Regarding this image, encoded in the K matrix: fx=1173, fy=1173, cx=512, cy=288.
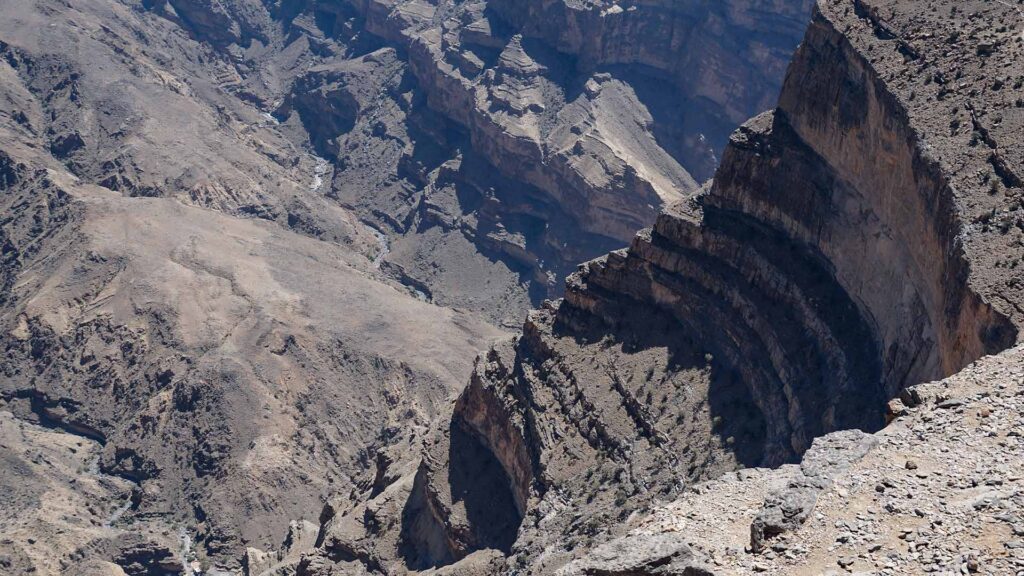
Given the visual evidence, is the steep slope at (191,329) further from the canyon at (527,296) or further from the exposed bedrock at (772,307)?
the exposed bedrock at (772,307)

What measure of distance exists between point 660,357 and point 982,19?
Result: 2509 cm

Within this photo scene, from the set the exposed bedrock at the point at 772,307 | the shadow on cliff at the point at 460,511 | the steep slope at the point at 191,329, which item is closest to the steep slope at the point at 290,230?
the steep slope at the point at 191,329

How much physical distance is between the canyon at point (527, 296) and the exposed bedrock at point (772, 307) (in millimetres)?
242

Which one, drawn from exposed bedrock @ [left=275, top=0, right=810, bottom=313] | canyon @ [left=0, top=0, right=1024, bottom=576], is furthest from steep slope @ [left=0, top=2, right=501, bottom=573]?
exposed bedrock @ [left=275, top=0, right=810, bottom=313]

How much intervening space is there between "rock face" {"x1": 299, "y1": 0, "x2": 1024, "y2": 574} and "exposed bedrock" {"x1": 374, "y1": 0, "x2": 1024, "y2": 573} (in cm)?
13

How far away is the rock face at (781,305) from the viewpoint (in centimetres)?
5259

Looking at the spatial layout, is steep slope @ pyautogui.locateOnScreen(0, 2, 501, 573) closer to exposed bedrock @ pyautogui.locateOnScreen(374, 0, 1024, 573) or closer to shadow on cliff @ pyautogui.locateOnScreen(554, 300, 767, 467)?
exposed bedrock @ pyautogui.locateOnScreen(374, 0, 1024, 573)

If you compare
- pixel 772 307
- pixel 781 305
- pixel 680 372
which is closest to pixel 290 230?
pixel 680 372

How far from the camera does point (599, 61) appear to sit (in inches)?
6718

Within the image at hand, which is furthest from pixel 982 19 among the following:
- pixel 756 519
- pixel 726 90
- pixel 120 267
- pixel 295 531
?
pixel 726 90

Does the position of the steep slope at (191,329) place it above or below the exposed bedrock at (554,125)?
below

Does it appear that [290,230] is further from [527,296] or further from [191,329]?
[191,329]

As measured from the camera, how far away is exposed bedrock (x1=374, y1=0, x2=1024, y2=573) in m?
53.5

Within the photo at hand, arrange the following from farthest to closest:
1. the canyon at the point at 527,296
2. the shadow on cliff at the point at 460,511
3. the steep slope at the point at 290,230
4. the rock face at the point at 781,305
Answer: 1. the steep slope at the point at 290,230
2. the shadow on cliff at the point at 460,511
3. the rock face at the point at 781,305
4. the canyon at the point at 527,296
